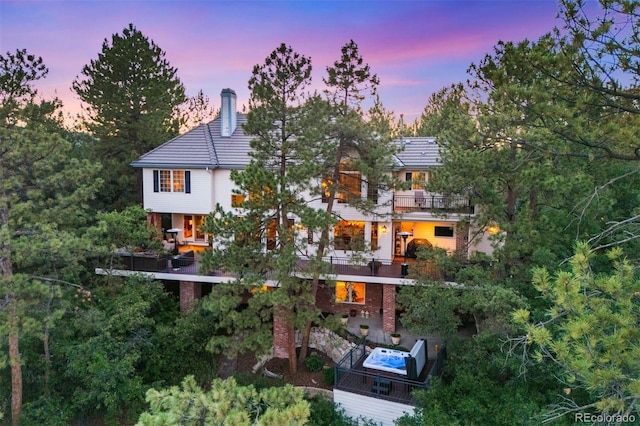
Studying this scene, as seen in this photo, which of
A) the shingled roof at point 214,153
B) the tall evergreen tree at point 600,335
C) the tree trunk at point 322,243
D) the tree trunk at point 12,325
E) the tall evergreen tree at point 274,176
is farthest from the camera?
the shingled roof at point 214,153

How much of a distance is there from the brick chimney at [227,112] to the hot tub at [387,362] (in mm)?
14536

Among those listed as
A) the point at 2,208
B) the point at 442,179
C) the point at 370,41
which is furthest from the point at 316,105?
the point at 2,208

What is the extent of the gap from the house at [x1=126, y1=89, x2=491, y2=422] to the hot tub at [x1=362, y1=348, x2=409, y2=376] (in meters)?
3.66

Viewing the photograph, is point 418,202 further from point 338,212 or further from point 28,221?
point 28,221

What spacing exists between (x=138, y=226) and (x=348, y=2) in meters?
13.1

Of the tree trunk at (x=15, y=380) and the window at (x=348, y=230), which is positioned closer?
the tree trunk at (x=15, y=380)

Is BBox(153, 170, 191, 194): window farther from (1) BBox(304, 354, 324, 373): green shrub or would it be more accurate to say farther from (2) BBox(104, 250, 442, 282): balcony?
(1) BBox(304, 354, 324, 373): green shrub

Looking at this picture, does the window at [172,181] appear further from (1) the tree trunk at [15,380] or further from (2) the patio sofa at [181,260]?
(1) the tree trunk at [15,380]

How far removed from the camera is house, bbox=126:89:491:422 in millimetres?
17391

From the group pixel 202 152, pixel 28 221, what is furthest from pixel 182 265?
pixel 28 221

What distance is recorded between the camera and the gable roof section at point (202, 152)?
20328 millimetres

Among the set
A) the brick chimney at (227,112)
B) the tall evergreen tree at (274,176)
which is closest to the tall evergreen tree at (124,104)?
the brick chimney at (227,112)

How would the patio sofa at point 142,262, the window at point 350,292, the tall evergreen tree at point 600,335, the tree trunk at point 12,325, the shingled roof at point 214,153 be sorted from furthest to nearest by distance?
the shingled roof at point 214,153 → the window at point 350,292 → the patio sofa at point 142,262 → the tree trunk at point 12,325 → the tall evergreen tree at point 600,335

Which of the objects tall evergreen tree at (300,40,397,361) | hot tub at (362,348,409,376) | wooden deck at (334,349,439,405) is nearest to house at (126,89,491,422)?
tall evergreen tree at (300,40,397,361)
